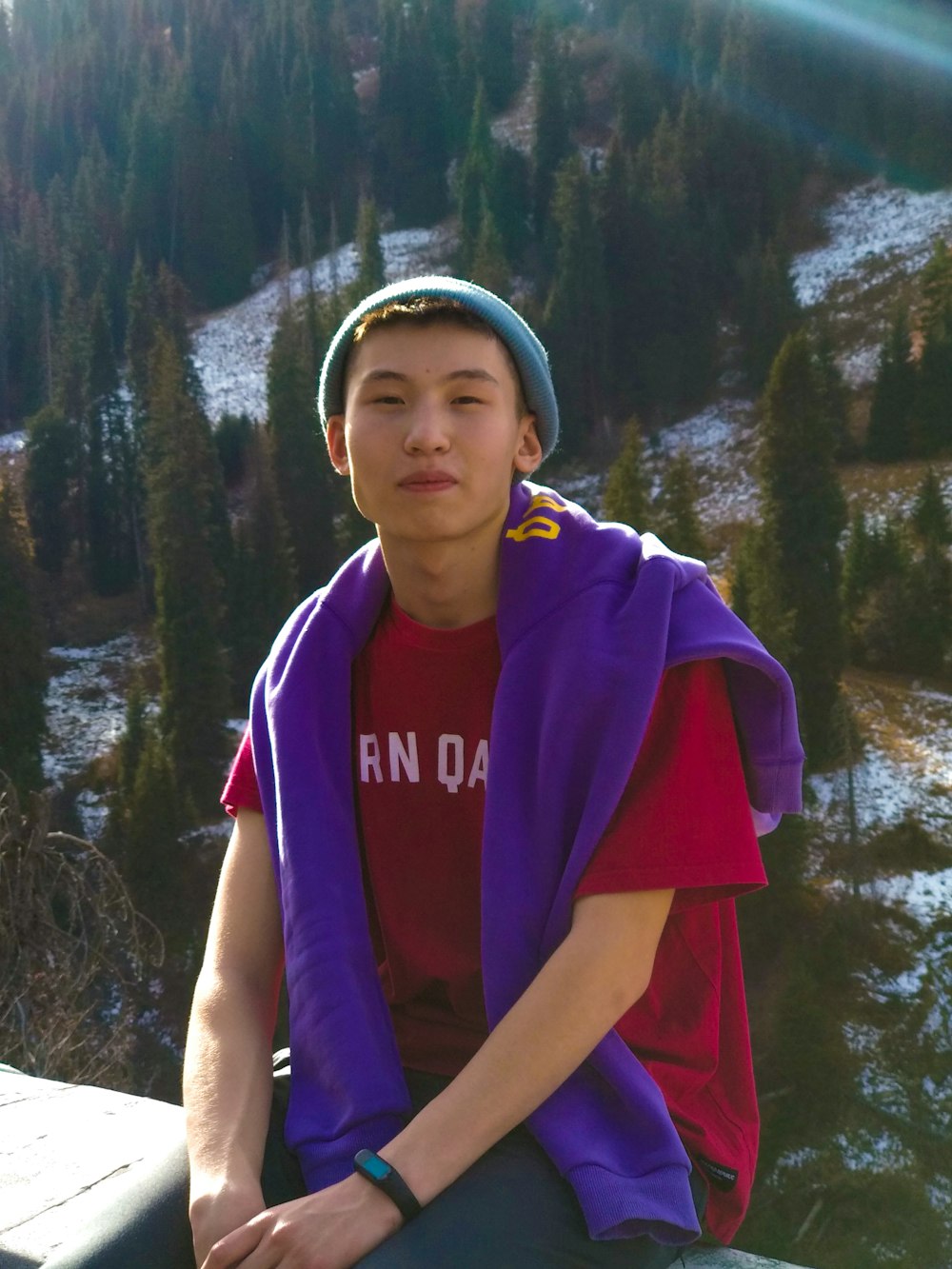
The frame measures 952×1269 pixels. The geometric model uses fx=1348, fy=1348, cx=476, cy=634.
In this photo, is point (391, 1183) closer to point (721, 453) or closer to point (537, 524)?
point (537, 524)

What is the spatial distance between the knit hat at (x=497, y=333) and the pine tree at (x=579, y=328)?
35220mm

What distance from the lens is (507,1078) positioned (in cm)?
177

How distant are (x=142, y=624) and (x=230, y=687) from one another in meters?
8.63

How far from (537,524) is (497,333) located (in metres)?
0.30

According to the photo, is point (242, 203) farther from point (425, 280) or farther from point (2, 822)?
point (425, 280)

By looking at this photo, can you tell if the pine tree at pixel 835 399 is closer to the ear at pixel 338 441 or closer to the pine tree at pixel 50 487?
the pine tree at pixel 50 487

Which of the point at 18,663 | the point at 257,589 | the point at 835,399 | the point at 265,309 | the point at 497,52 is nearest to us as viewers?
the point at 18,663

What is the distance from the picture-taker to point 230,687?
95.8ft

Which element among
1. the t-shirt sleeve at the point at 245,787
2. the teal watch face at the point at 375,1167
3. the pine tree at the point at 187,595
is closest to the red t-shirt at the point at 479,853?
the t-shirt sleeve at the point at 245,787

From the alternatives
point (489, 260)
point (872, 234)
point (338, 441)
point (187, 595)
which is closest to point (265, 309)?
point (489, 260)

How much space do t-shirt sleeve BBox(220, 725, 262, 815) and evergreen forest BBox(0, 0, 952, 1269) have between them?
409 centimetres

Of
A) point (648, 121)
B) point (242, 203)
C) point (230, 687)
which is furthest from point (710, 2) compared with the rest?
point (230, 687)

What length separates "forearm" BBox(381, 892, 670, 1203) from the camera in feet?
5.72

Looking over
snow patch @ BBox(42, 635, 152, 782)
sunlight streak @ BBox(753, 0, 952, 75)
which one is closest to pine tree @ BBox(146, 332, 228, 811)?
snow patch @ BBox(42, 635, 152, 782)
